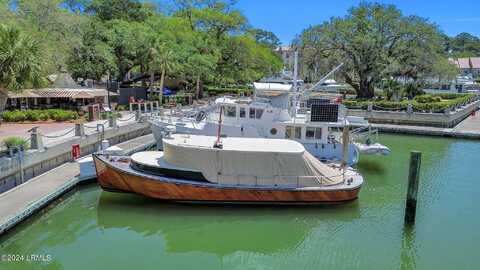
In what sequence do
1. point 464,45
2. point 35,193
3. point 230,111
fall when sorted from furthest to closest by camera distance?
point 464,45 → point 230,111 → point 35,193

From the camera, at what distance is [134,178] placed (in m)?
15.1

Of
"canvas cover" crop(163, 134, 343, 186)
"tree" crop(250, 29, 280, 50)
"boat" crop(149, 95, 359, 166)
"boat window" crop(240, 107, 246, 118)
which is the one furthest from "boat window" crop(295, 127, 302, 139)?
"tree" crop(250, 29, 280, 50)

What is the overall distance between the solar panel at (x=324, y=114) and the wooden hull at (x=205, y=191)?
6.35 meters

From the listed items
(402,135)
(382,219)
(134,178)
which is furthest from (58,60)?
(402,135)

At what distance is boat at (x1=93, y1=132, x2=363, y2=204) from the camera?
14867mm

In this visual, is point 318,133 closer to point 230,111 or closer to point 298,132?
point 298,132

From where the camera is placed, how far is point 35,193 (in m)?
14.6

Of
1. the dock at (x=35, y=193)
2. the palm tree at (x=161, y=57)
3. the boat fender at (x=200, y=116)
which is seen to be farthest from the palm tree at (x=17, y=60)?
the palm tree at (x=161, y=57)

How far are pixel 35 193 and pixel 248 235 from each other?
26.0ft

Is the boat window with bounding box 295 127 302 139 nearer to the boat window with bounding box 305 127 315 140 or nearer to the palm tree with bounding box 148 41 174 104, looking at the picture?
the boat window with bounding box 305 127 315 140

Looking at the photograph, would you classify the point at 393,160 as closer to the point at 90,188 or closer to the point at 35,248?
the point at 90,188

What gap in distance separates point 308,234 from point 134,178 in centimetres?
674

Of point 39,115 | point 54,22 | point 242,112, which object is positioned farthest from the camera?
point 54,22

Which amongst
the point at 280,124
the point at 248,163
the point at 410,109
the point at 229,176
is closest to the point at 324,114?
the point at 280,124
